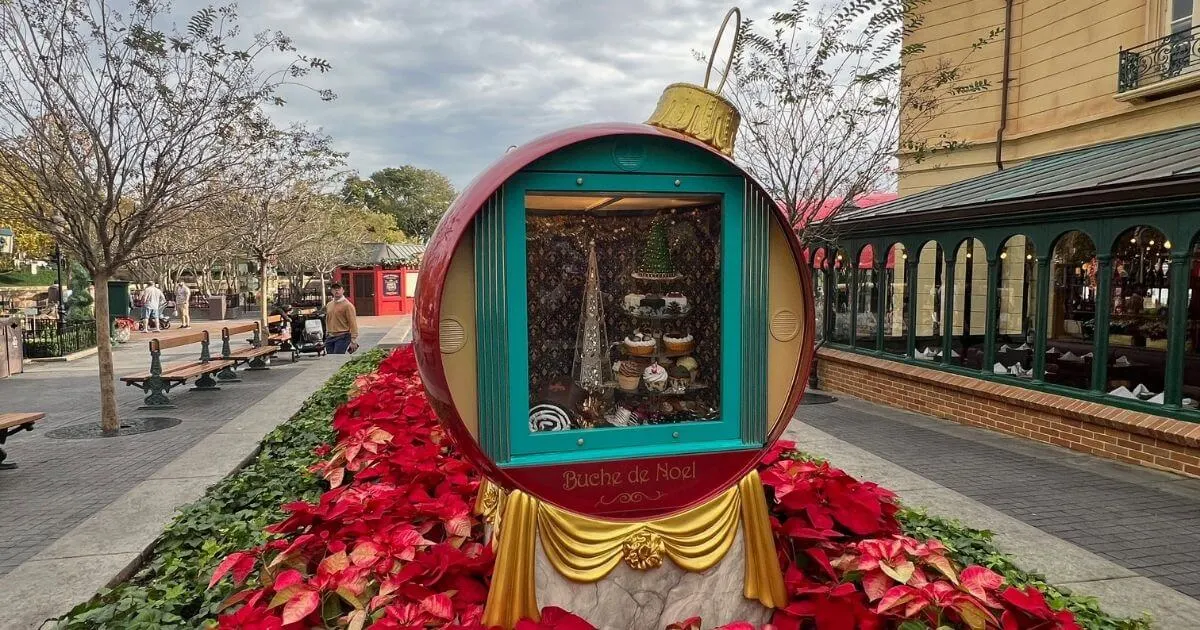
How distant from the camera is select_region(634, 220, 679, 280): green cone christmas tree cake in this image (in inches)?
111

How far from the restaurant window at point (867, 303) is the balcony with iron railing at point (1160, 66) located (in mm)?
4386

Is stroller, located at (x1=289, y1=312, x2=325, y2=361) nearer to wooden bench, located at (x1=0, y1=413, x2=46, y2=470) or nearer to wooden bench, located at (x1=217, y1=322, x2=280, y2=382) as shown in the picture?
wooden bench, located at (x1=217, y1=322, x2=280, y2=382)

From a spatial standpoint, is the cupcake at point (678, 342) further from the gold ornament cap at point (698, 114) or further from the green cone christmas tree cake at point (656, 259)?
the gold ornament cap at point (698, 114)

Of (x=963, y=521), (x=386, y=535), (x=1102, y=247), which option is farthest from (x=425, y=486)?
(x=1102, y=247)

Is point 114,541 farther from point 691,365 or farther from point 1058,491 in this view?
point 1058,491

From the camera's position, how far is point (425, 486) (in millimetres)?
3820

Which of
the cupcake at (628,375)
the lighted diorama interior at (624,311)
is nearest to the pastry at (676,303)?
the lighted diorama interior at (624,311)

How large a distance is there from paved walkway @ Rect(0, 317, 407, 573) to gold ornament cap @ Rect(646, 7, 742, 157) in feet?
12.1

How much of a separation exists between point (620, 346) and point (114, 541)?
342 cm

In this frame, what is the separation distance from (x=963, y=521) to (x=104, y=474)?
6.92 metres

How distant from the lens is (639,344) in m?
2.88

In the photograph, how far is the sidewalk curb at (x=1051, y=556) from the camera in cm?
340

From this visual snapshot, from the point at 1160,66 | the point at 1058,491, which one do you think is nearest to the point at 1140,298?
the point at 1160,66

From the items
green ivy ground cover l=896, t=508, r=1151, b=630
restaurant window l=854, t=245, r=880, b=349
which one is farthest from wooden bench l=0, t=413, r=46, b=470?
restaurant window l=854, t=245, r=880, b=349
